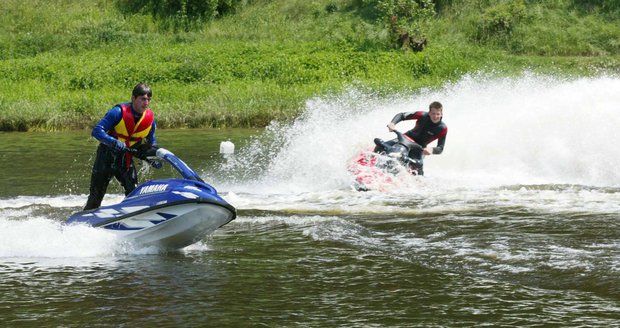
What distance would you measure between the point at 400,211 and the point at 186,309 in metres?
5.34

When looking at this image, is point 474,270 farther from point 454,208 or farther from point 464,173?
point 464,173

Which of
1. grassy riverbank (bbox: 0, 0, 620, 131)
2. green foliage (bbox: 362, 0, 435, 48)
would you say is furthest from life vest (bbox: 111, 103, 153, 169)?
green foliage (bbox: 362, 0, 435, 48)

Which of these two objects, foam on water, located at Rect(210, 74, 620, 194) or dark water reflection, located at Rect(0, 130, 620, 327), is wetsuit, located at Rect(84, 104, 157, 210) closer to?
dark water reflection, located at Rect(0, 130, 620, 327)

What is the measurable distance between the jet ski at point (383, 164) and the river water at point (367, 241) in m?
0.19

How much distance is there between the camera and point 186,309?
7.29 m

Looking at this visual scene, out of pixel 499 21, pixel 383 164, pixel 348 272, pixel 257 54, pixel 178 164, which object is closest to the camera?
pixel 348 272

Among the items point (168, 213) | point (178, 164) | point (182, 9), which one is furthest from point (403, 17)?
point (168, 213)

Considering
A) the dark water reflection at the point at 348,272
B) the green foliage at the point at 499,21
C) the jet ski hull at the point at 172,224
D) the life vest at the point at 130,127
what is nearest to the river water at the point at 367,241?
the dark water reflection at the point at 348,272

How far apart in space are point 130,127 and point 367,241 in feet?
9.69

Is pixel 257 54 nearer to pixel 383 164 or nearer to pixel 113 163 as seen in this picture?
pixel 383 164

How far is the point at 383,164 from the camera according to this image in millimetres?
14195

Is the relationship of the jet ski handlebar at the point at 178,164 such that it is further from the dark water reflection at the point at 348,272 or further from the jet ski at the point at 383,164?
the jet ski at the point at 383,164

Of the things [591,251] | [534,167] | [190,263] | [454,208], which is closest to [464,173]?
[534,167]

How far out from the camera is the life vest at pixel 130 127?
976 centimetres
